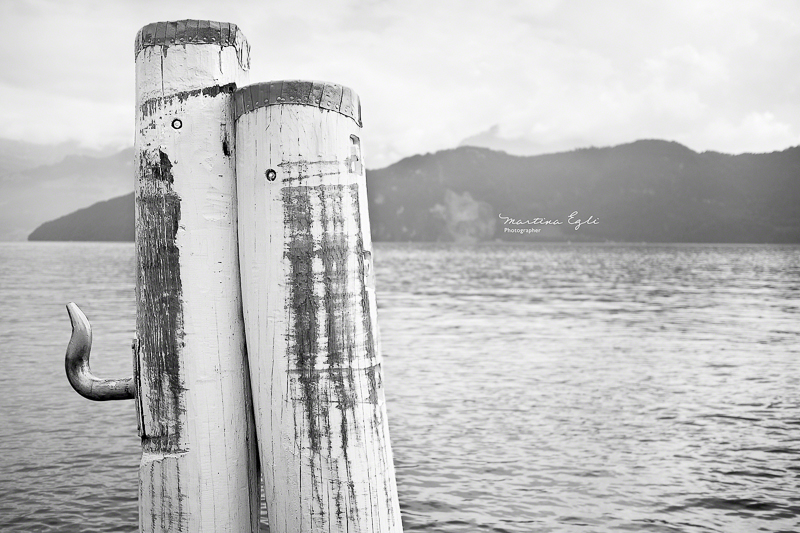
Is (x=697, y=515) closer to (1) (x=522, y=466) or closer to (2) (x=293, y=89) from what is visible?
(1) (x=522, y=466)

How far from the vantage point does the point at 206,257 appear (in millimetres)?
2807

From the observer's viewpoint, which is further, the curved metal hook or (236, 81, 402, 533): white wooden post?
the curved metal hook

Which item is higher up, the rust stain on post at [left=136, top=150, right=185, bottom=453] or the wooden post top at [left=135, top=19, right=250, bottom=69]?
the wooden post top at [left=135, top=19, right=250, bottom=69]

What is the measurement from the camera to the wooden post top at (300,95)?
8.67 ft

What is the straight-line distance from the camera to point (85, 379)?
318 centimetres

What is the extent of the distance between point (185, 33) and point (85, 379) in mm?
1560

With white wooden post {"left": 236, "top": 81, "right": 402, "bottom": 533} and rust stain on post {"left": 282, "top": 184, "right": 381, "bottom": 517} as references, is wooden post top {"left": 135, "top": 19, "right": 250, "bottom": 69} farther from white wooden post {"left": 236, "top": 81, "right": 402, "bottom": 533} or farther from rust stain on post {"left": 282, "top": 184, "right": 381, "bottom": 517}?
rust stain on post {"left": 282, "top": 184, "right": 381, "bottom": 517}

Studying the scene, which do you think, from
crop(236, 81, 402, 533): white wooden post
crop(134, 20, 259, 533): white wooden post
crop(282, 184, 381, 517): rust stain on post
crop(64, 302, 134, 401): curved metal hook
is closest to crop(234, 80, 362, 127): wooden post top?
crop(236, 81, 402, 533): white wooden post

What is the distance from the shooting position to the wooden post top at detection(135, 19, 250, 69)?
2.77 meters

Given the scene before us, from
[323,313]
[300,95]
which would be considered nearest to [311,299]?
[323,313]

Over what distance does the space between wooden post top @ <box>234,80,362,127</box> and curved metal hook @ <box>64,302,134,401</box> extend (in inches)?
50.4

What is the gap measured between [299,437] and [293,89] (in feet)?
4.24

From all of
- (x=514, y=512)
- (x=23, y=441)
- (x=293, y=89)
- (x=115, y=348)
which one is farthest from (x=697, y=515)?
(x=115, y=348)

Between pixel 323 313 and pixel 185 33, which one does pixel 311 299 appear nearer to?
pixel 323 313
